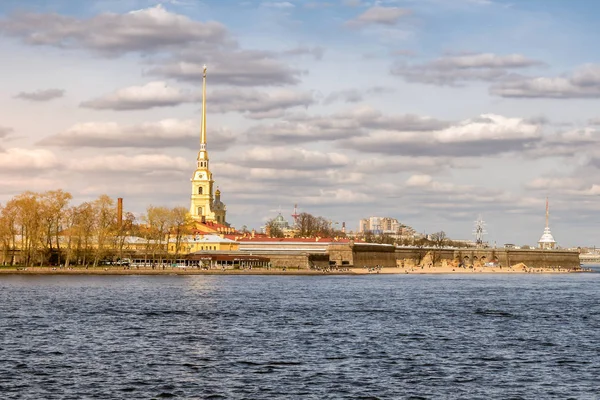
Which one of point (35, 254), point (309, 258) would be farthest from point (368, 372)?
point (309, 258)

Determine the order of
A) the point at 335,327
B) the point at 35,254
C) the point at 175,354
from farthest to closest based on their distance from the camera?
the point at 35,254
the point at 335,327
the point at 175,354

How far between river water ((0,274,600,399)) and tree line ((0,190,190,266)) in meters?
56.7

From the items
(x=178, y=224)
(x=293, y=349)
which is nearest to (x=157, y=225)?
(x=178, y=224)

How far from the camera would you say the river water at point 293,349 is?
38719mm

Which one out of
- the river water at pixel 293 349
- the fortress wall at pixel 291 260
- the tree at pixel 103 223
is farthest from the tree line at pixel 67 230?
the river water at pixel 293 349

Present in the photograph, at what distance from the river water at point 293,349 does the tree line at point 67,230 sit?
56698 millimetres

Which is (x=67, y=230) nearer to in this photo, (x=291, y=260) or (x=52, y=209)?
(x=52, y=209)

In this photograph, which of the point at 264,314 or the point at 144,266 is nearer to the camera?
the point at 264,314

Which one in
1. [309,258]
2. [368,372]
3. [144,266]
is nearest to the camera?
[368,372]

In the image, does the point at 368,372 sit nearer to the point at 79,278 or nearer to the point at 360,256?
the point at 79,278

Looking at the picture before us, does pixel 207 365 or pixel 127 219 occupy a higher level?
pixel 127 219

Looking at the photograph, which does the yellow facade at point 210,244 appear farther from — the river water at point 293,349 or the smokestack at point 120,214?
the river water at point 293,349

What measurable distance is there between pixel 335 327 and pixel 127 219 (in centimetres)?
11041

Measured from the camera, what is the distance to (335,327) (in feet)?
204
